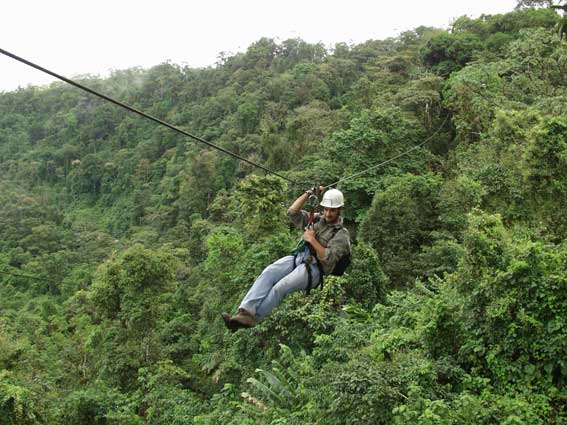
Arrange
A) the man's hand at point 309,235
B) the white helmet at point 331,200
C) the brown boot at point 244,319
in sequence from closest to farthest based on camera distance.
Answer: the brown boot at point 244,319 < the man's hand at point 309,235 < the white helmet at point 331,200

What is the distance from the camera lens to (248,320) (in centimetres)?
321

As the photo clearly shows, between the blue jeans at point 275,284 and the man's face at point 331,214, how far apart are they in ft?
1.12

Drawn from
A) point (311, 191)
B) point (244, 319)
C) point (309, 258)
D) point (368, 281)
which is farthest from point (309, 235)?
point (368, 281)

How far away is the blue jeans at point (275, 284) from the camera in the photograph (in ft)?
10.8

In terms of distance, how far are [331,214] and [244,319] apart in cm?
103

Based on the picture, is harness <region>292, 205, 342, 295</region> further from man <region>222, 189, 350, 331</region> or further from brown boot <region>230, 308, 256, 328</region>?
brown boot <region>230, 308, 256, 328</region>

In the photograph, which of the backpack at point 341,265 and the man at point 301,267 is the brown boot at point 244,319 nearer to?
the man at point 301,267

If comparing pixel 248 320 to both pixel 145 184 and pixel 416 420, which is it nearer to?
pixel 416 420

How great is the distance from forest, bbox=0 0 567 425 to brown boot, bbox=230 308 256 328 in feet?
6.60

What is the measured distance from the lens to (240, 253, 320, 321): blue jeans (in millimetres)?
3293

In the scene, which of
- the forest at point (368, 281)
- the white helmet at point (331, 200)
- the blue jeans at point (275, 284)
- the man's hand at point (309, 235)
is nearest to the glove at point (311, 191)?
the white helmet at point (331, 200)

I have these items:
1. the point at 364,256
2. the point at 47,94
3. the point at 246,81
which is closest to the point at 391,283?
the point at 364,256

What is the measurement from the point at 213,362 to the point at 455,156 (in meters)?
8.42

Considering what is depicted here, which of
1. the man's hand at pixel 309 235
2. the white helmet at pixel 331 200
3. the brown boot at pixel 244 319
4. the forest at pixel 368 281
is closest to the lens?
the brown boot at pixel 244 319
